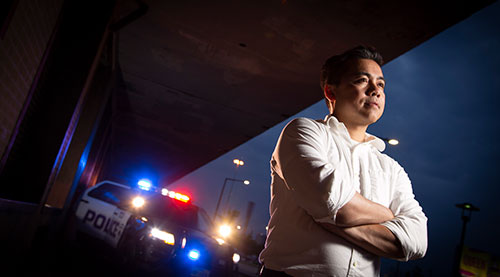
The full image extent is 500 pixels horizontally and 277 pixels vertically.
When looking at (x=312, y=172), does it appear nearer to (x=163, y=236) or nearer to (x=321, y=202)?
(x=321, y=202)

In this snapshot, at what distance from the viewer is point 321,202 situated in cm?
141

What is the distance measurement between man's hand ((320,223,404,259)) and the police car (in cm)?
413

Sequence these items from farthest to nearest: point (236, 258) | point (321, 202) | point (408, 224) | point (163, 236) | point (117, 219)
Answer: point (236, 258)
point (117, 219)
point (163, 236)
point (408, 224)
point (321, 202)

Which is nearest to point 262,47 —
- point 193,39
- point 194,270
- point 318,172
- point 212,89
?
point 193,39

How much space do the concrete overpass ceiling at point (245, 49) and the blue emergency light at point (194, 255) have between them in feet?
14.0

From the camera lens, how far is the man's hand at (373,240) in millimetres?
1455

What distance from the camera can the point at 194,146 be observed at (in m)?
16.2

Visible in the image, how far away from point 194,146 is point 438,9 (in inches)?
520

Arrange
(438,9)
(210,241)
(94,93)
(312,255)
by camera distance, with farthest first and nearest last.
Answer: (94,93), (210,241), (438,9), (312,255)

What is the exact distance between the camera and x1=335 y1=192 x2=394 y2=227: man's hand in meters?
1.45

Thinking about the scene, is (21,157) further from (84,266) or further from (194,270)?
(194,270)

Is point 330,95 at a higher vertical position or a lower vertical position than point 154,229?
higher

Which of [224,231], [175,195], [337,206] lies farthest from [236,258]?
[337,206]

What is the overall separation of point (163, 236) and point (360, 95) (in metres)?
4.22
